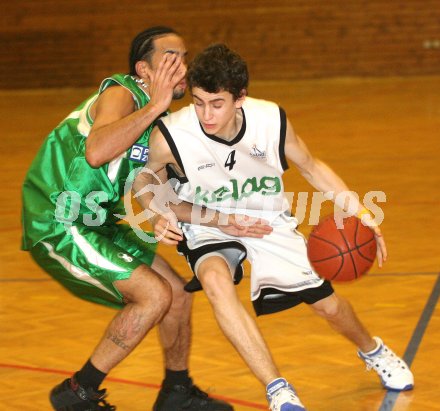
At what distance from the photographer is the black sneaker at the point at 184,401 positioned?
434 centimetres

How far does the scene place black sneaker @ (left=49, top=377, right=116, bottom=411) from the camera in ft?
13.5

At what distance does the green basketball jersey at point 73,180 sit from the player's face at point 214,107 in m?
0.31

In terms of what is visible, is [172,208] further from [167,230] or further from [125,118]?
[125,118]

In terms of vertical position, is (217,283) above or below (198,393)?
above

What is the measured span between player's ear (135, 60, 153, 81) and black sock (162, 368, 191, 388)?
1.28 metres

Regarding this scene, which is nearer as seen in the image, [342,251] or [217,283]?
[217,283]

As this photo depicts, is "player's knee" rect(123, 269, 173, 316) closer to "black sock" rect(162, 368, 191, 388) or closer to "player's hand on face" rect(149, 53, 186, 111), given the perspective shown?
"black sock" rect(162, 368, 191, 388)

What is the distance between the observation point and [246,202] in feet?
14.3

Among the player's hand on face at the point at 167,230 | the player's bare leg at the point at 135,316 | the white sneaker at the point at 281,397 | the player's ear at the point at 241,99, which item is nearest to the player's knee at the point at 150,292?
the player's bare leg at the point at 135,316

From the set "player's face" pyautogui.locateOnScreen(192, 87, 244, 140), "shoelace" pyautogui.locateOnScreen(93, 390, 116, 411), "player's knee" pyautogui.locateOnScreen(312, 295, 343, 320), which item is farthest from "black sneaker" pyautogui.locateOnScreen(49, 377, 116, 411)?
"player's face" pyautogui.locateOnScreen(192, 87, 244, 140)

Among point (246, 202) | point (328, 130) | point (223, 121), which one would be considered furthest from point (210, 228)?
point (328, 130)

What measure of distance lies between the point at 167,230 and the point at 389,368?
3.97 ft

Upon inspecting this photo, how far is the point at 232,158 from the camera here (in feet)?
14.1

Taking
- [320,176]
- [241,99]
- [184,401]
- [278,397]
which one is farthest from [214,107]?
[184,401]
